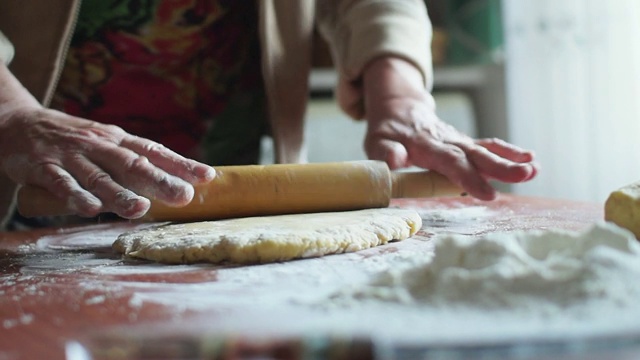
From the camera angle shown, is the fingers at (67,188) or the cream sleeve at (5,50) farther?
the cream sleeve at (5,50)

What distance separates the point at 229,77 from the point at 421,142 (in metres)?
0.51

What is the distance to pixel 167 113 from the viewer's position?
1584 mm

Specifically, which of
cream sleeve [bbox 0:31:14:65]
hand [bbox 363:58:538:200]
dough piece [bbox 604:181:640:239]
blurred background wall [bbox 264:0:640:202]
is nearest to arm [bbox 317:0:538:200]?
hand [bbox 363:58:538:200]

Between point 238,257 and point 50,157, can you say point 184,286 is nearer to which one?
point 238,257

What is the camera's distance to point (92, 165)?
1.03 meters

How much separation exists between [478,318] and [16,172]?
0.78 meters

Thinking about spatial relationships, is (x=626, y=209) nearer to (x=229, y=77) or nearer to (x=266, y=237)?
(x=266, y=237)

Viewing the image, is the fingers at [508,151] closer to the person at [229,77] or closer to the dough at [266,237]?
the person at [229,77]

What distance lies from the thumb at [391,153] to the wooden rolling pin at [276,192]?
125 millimetres

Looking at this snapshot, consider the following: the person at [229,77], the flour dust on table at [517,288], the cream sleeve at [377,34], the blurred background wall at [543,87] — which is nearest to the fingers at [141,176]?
the person at [229,77]

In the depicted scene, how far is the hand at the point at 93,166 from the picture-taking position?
98 cm

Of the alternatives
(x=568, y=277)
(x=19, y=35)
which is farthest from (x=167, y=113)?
(x=568, y=277)

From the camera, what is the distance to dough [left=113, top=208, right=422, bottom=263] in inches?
34.9

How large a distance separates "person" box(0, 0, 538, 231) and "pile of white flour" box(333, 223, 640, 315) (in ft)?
1.67
